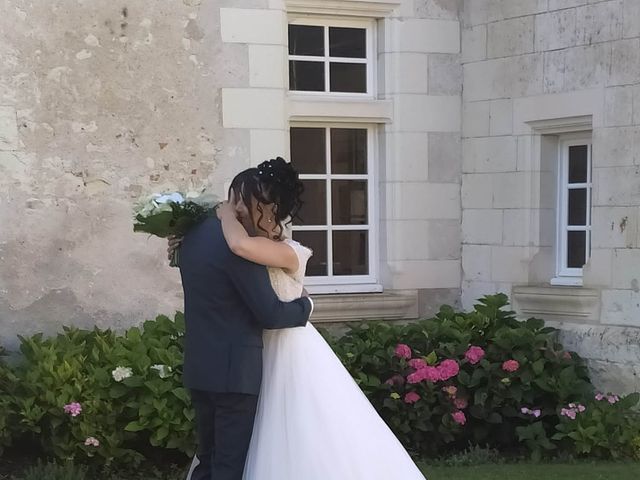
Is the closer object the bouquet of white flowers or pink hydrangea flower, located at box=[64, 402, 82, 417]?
the bouquet of white flowers

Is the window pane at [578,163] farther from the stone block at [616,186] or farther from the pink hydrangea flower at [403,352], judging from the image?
the pink hydrangea flower at [403,352]

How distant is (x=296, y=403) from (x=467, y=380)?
2.77 meters

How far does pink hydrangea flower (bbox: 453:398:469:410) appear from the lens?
599 cm

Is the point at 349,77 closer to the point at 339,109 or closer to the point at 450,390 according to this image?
the point at 339,109

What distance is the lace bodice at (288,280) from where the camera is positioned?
3504 mm

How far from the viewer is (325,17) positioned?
664 centimetres

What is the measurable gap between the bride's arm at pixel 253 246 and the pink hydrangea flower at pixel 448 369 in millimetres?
2713

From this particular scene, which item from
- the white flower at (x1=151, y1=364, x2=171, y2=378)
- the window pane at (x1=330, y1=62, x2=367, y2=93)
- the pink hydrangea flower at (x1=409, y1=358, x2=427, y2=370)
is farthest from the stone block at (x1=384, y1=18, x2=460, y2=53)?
the white flower at (x1=151, y1=364, x2=171, y2=378)

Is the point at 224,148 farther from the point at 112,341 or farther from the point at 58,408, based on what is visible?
the point at 58,408

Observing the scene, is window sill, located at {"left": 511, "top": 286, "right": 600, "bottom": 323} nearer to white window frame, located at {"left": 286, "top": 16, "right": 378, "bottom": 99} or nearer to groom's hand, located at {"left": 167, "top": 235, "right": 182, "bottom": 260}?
white window frame, located at {"left": 286, "top": 16, "right": 378, "bottom": 99}

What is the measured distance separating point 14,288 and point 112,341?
734 mm

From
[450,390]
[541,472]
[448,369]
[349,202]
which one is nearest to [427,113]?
[349,202]

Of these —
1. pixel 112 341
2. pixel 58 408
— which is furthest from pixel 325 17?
pixel 58 408

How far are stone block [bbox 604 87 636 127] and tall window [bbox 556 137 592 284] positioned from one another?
43 cm
